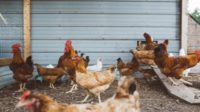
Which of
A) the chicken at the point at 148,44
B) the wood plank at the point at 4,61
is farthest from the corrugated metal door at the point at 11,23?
the chicken at the point at 148,44

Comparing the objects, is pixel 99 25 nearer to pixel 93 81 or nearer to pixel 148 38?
pixel 148 38

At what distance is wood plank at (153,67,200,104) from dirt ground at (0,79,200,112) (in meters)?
0.09

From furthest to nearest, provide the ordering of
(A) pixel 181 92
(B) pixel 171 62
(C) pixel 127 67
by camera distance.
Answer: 1. (C) pixel 127 67
2. (B) pixel 171 62
3. (A) pixel 181 92

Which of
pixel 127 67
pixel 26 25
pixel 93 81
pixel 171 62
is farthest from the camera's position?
pixel 26 25

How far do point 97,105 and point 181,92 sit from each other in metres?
3.52

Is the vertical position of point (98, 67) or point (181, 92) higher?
point (98, 67)

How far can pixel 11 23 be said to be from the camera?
868cm

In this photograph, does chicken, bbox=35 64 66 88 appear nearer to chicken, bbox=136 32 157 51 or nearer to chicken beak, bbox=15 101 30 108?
chicken, bbox=136 32 157 51

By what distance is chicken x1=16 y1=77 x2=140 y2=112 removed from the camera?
10.6 ft

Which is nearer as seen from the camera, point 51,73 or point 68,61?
point 68,61

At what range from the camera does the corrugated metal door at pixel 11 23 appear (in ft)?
28.5

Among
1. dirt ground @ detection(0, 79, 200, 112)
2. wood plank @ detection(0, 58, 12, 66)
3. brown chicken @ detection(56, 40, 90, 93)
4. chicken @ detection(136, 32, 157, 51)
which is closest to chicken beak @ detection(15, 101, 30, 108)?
dirt ground @ detection(0, 79, 200, 112)

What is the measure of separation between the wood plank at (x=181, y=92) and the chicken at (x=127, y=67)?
1.95 ft

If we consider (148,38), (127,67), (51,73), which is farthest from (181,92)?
(51,73)
